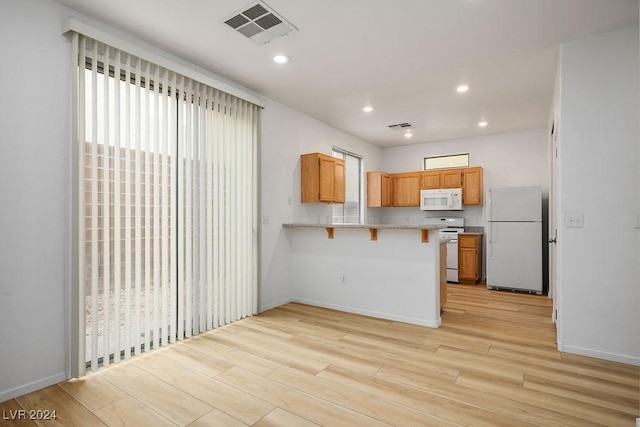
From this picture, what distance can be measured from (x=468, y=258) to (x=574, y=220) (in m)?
3.19

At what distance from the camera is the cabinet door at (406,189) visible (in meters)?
6.82

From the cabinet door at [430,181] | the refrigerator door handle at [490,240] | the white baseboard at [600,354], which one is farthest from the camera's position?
the cabinet door at [430,181]

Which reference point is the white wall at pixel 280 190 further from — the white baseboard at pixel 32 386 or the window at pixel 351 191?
the white baseboard at pixel 32 386

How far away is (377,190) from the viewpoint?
6727 millimetres

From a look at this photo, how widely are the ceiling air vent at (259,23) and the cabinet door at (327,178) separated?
7.06 ft

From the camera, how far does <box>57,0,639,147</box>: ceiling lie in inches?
95.3

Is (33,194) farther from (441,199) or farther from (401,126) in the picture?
(441,199)

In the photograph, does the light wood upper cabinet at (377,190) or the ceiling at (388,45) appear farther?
the light wood upper cabinet at (377,190)

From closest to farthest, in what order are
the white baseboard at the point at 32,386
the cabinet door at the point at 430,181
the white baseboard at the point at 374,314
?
the white baseboard at the point at 32,386
the white baseboard at the point at 374,314
the cabinet door at the point at 430,181

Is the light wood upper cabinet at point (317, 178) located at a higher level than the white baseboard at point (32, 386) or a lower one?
higher

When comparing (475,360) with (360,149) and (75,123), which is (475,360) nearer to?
(75,123)

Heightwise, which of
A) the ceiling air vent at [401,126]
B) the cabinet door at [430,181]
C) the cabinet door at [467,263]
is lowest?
the cabinet door at [467,263]

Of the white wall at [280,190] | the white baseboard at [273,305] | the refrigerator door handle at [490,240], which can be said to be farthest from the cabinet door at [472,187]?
the white baseboard at [273,305]

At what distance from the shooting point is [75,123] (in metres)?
2.39
